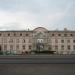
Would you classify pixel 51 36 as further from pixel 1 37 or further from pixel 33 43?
pixel 1 37

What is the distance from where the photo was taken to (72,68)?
34.8 feet

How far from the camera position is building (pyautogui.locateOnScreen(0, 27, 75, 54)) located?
120 meters

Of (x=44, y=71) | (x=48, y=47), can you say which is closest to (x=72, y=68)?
(x=44, y=71)

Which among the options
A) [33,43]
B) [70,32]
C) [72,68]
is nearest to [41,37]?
[33,43]

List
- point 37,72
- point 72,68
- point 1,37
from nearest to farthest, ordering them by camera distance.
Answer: point 37,72 → point 72,68 → point 1,37

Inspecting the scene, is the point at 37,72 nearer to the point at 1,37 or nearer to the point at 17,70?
the point at 17,70

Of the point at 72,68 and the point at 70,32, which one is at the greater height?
the point at 70,32

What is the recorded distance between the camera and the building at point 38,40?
394 feet

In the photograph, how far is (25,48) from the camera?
121 meters

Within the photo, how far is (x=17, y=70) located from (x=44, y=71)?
1.19m

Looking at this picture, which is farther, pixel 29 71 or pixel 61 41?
pixel 61 41

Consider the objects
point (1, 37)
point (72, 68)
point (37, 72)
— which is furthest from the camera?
point (1, 37)

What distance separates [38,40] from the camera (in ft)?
398

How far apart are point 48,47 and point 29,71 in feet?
363
